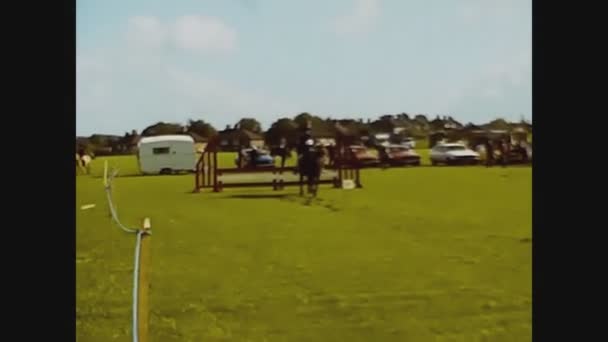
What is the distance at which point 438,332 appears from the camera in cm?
360

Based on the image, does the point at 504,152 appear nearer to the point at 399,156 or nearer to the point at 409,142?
the point at 409,142

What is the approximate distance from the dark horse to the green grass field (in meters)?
0.83

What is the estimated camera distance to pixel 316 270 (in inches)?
191

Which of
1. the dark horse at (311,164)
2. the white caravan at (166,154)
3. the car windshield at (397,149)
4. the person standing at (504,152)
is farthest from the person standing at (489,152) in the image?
the white caravan at (166,154)

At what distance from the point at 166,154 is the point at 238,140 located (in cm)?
237

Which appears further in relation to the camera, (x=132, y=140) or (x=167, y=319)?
(x=132, y=140)

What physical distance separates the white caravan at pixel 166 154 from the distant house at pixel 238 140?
0.93m

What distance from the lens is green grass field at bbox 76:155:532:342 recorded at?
3.68 metres

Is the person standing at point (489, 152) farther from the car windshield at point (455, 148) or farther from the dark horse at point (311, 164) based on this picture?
the dark horse at point (311, 164)
